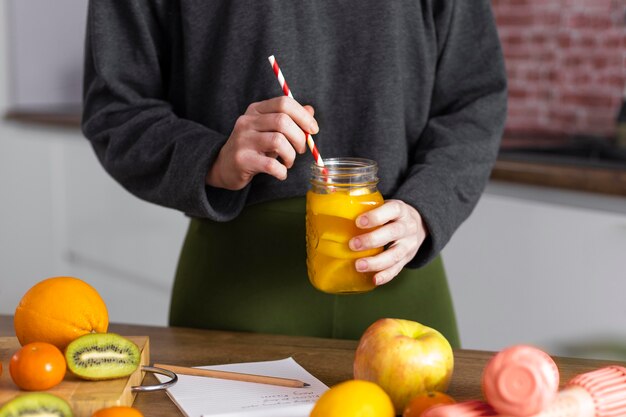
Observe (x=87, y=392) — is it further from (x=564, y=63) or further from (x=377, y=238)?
(x=564, y=63)

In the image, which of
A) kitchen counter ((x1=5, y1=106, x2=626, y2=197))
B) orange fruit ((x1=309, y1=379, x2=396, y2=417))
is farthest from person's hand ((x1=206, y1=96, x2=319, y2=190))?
kitchen counter ((x1=5, y1=106, x2=626, y2=197))

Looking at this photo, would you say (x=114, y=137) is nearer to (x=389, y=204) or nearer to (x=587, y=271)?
(x=389, y=204)

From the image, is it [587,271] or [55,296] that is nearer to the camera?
[55,296]

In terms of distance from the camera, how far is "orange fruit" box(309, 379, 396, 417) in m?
0.75

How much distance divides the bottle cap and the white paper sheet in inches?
8.5

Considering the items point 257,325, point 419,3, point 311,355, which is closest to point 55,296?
point 311,355

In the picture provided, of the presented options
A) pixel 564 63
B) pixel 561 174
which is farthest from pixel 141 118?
pixel 564 63

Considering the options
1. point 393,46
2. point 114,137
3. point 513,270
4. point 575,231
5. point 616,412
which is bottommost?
point 513,270

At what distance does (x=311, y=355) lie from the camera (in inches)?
42.0

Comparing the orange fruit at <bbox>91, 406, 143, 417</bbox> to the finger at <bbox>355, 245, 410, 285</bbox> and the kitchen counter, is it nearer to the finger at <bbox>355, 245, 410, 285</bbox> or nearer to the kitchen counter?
the finger at <bbox>355, 245, 410, 285</bbox>

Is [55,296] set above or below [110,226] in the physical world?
above

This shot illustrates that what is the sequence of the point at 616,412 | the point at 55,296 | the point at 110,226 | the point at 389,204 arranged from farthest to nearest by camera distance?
the point at 110,226
the point at 389,204
the point at 55,296
the point at 616,412

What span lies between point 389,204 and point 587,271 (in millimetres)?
1086

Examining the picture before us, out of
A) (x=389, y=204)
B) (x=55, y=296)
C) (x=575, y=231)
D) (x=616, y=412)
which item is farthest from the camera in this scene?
(x=575, y=231)
